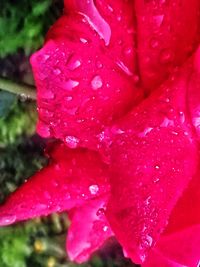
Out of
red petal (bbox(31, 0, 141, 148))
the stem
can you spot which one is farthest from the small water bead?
the stem

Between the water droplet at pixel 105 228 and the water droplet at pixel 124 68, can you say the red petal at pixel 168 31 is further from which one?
the water droplet at pixel 105 228

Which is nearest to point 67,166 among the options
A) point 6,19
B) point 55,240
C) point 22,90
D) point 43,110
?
point 43,110

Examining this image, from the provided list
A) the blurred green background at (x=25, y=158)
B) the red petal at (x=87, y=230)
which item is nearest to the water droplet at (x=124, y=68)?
the red petal at (x=87, y=230)

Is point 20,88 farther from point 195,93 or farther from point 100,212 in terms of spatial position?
point 195,93

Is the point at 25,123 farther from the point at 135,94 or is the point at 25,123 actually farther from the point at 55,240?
the point at 135,94

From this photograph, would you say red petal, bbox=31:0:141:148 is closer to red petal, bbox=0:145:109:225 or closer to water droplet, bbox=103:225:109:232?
red petal, bbox=0:145:109:225

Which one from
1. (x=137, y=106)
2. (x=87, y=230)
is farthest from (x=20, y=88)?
(x=137, y=106)
